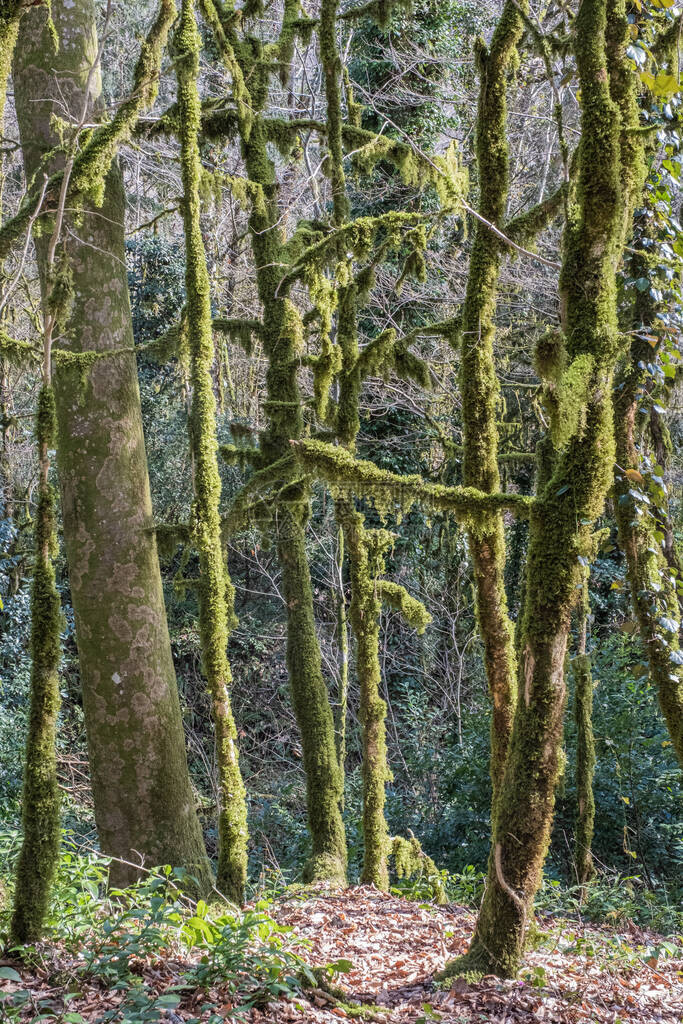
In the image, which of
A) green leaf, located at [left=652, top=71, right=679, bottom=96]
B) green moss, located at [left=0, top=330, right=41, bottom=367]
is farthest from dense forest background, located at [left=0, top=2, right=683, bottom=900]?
green leaf, located at [left=652, top=71, right=679, bottom=96]

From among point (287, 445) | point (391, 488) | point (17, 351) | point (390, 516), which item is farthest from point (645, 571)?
point (390, 516)

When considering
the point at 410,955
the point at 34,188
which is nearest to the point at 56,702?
the point at 410,955

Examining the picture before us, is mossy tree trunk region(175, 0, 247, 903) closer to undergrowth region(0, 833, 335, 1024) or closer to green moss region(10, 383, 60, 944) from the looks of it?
undergrowth region(0, 833, 335, 1024)

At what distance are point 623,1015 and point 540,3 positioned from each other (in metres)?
12.4

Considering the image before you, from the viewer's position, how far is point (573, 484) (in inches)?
142

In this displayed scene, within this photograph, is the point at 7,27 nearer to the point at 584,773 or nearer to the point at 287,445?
the point at 287,445

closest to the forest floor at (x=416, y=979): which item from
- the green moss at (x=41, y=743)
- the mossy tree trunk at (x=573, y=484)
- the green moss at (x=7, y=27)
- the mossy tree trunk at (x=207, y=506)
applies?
the green moss at (x=41, y=743)

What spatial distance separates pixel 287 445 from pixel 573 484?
3.98m

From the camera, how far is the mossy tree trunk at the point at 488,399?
452cm

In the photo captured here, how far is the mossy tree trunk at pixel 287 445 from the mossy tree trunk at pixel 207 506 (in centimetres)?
181

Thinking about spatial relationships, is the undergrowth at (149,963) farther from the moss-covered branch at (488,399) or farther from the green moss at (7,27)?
the green moss at (7,27)

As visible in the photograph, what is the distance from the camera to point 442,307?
13070 millimetres

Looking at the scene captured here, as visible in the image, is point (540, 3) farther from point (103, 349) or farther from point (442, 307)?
point (103, 349)

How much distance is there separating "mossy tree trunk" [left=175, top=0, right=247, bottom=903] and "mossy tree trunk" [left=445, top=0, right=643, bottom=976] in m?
1.89
